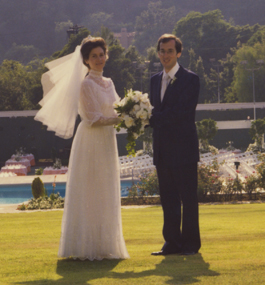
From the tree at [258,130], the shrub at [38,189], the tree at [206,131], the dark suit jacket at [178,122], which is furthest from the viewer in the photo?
the tree at [258,130]

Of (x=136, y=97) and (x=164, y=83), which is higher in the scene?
(x=164, y=83)

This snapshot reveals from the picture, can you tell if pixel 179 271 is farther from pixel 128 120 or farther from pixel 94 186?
pixel 128 120

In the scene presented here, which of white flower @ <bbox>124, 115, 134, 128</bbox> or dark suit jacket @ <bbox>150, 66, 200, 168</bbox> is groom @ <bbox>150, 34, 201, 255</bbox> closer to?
dark suit jacket @ <bbox>150, 66, 200, 168</bbox>

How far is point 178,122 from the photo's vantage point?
442cm

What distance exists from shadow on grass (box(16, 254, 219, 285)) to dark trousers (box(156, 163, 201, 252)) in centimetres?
15

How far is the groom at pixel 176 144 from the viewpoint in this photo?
174 inches

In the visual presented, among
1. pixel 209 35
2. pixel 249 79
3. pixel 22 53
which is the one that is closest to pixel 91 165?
pixel 249 79

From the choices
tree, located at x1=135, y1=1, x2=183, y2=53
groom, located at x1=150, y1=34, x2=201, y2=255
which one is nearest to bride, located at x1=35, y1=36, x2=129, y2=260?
groom, located at x1=150, y1=34, x2=201, y2=255

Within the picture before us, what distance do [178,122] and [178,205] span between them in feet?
2.46

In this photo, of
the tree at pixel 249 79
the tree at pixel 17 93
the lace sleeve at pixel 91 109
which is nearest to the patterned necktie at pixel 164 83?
the lace sleeve at pixel 91 109

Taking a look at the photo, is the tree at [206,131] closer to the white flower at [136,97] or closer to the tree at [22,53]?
the white flower at [136,97]

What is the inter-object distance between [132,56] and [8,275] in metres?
60.0

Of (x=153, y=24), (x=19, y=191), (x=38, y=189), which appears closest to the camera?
(x=38, y=189)

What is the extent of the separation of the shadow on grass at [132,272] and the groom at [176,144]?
0.21 meters
